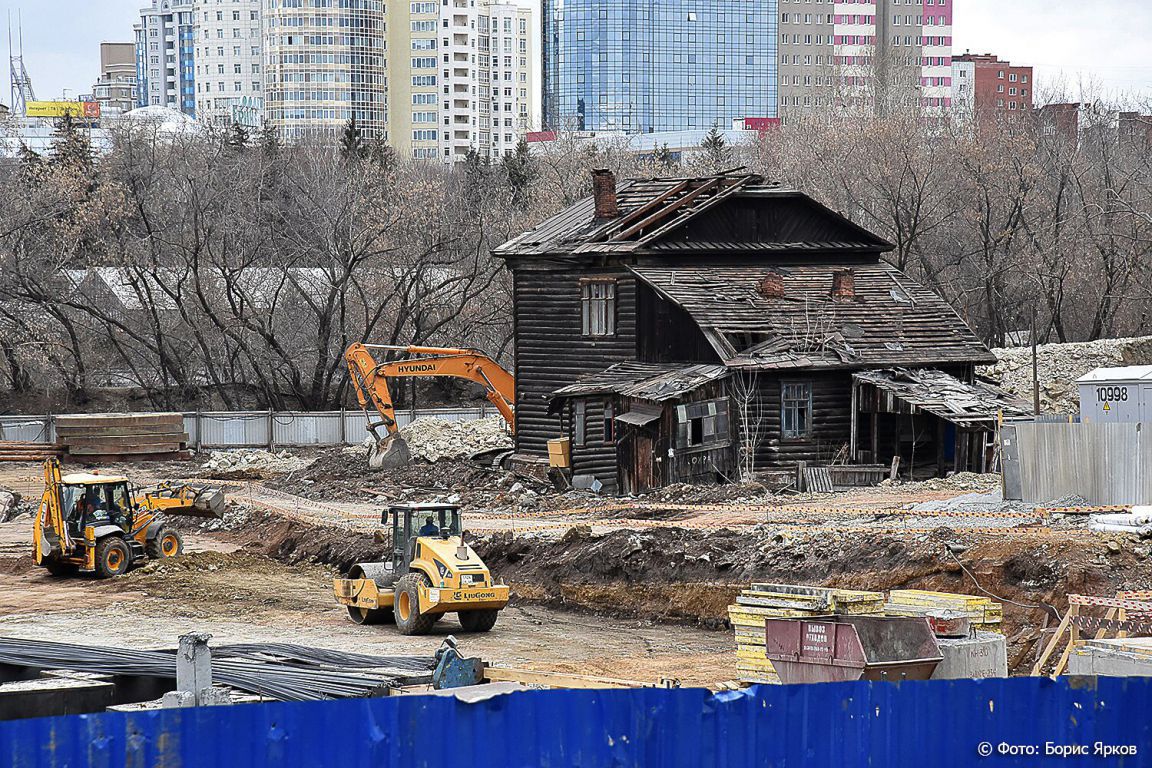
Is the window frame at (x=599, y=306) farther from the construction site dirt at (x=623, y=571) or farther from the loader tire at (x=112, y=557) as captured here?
the loader tire at (x=112, y=557)

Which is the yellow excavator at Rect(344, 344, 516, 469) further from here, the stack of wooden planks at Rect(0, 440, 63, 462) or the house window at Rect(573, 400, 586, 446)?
the stack of wooden planks at Rect(0, 440, 63, 462)

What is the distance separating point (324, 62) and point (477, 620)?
17092 cm

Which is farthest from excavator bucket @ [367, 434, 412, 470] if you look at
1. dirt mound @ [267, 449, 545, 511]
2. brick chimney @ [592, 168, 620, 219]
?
brick chimney @ [592, 168, 620, 219]

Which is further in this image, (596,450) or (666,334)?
(596,450)

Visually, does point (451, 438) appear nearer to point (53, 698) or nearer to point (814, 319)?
point (814, 319)

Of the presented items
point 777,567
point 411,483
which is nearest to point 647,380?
point 411,483

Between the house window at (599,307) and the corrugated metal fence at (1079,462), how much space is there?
1452 cm

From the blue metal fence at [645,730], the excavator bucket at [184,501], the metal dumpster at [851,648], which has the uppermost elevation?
the blue metal fence at [645,730]

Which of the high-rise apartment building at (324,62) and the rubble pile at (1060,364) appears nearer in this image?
the rubble pile at (1060,364)

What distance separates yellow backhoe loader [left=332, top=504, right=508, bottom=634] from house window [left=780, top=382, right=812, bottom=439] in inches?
543

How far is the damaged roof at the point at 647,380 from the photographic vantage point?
119ft

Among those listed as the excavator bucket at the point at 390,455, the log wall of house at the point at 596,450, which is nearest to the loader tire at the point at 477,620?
the log wall of house at the point at 596,450

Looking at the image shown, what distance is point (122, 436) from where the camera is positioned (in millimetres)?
49750

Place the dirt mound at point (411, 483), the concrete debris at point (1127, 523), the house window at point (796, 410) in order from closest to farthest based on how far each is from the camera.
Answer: the concrete debris at point (1127, 523) < the house window at point (796, 410) < the dirt mound at point (411, 483)
